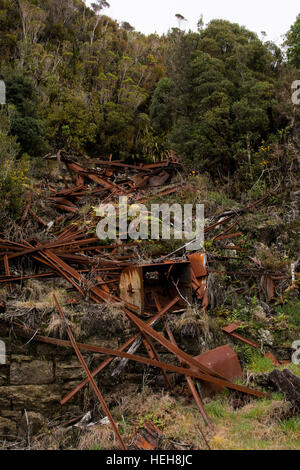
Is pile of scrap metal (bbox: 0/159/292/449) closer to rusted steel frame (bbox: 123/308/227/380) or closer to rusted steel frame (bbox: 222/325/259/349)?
rusted steel frame (bbox: 123/308/227/380)

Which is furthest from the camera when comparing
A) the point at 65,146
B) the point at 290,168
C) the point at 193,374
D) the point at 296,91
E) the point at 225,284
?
the point at 65,146

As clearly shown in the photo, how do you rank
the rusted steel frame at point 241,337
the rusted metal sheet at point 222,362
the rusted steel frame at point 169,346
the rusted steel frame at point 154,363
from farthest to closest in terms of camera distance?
1. the rusted steel frame at point 241,337
2. the rusted metal sheet at point 222,362
3. the rusted steel frame at point 169,346
4. the rusted steel frame at point 154,363

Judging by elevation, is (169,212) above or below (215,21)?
below

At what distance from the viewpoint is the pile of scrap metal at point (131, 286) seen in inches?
166

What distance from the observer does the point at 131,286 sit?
16.8 feet

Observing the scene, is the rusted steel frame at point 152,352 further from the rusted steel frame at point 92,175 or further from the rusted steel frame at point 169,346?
the rusted steel frame at point 92,175

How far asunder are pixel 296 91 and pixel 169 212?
5343mm

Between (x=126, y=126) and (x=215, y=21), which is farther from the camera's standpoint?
(x=126, y=126)

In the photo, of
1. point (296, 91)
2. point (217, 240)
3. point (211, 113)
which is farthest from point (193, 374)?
point (296, 91)

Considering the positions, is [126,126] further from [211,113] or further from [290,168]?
[290,168]

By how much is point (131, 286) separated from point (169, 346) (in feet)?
3.68

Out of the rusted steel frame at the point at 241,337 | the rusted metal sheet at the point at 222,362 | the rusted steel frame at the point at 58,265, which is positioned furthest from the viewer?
the rusted steel frame at the point at 58,265

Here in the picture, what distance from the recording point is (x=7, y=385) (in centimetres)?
426

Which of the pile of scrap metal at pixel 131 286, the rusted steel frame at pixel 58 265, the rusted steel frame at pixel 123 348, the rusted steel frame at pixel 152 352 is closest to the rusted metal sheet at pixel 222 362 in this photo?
the pile of scrap metal at pixel 131 286
